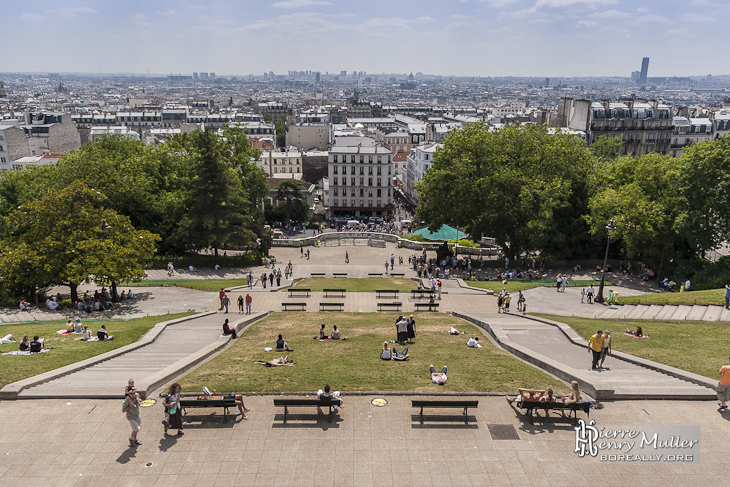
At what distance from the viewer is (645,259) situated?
145 feet

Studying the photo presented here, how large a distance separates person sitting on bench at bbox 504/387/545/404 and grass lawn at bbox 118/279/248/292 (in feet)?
86.1

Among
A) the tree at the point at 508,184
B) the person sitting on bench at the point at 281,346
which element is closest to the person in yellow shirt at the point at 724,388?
the person sitting on bench at the point at 281,346

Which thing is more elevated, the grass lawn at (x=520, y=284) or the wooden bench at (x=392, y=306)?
the wooden bench at (x=392, y=306)

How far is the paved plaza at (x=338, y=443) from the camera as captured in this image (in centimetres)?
1298

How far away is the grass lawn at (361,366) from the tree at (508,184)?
22770 millimetres

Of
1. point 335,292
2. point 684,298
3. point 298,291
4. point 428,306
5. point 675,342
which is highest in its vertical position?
point 675,342

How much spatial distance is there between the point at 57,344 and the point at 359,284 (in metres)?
21.3

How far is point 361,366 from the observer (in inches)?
771

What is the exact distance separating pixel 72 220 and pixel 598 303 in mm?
34181

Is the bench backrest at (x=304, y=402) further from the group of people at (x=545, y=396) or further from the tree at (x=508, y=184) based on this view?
the tree at (x=508, y=184)

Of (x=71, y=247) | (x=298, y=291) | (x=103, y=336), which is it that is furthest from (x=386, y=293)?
(x=71, y=247)

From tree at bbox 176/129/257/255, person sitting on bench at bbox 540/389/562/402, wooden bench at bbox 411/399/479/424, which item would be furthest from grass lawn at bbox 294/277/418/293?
person sitting on bench at bbox 540/389/562/402

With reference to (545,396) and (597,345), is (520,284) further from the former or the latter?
(545,396)

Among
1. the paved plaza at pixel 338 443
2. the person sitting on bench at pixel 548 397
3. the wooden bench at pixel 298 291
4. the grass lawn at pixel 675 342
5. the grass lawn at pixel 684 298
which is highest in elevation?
the person sitting on bench at pixel 548 397
